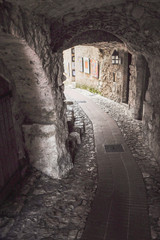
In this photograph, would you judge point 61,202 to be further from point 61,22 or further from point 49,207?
point 61,22

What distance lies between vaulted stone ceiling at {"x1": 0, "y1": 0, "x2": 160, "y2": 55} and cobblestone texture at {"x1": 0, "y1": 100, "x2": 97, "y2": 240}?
268 centimetres

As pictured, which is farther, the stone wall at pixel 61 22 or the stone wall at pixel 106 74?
the stone wall at pixel 106 74

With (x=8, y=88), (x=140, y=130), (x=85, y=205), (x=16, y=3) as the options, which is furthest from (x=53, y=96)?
(x=140, y=130)

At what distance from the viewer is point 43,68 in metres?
3.17

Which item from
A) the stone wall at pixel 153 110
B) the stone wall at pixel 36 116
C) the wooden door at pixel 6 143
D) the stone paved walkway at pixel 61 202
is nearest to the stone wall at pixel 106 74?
the stone wall at pixel 153 110

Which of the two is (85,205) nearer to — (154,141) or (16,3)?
(154,141)

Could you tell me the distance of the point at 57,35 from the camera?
12.4ft

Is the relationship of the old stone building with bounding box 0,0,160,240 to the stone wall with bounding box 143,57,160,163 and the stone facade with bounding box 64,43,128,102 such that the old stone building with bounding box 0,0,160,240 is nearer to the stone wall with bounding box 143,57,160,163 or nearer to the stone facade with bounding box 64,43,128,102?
the stone wall with bounding box 143,57,160,163

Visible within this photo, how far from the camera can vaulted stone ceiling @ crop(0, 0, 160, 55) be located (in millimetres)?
2478

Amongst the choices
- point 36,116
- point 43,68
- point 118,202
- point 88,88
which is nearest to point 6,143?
point 36,116

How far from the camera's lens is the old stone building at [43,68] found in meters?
2.61

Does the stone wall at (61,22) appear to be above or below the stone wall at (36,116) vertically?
above

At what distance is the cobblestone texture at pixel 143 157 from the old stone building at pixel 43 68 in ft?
1.12

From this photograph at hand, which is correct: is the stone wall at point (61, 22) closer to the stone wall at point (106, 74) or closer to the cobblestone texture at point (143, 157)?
the cobblestone texture at point (143, 157)
